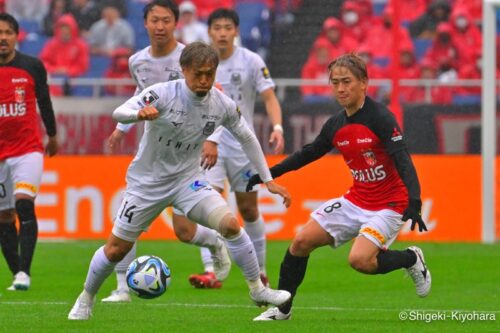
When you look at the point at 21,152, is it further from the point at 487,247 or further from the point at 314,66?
the point at 314,66

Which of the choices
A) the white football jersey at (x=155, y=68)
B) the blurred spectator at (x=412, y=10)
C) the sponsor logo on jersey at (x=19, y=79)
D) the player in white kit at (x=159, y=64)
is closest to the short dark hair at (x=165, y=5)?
the player in white kit at (x=159, y=64)

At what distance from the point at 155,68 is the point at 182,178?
2.05m

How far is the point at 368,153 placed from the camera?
9.14 m

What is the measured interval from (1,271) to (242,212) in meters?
2.97

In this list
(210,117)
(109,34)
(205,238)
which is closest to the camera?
(210,117)

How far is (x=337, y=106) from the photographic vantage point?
1759cm

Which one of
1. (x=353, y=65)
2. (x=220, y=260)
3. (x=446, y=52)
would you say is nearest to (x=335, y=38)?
(x=446, y=52)

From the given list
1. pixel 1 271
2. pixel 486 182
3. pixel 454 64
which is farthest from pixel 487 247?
pixel 1 271

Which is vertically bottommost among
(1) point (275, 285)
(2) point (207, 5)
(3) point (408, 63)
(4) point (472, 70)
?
(1) point (275, 285)

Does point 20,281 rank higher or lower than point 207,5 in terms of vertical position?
lower

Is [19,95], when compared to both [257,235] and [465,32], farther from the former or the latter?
[465,32]

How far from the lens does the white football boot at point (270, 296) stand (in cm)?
890

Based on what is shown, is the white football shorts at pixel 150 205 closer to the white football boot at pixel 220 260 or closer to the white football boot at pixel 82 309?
the white football boot at pixel 82 309

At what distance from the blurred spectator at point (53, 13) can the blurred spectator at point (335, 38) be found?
4685 millimetres
